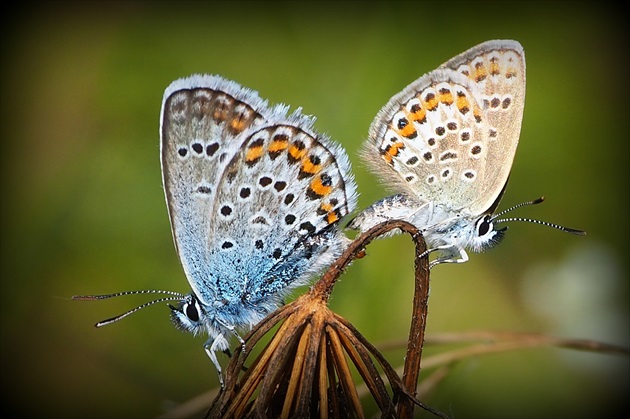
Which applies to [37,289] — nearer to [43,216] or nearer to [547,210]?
[43,216]

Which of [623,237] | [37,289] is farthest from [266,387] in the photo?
[623,237]

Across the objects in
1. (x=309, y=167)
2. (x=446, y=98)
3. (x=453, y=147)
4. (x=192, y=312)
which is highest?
(x=446, y=98)

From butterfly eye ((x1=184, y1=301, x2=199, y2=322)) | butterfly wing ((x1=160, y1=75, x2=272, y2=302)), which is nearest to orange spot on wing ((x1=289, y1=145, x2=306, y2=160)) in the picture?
butterfly wing ((x1=160, y1=75, x2=272, y2=302))

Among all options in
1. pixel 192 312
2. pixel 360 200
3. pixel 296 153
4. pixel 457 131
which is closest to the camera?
pixel 192 312

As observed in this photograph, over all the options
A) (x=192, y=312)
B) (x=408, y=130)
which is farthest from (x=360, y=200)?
(x=192, y=312)

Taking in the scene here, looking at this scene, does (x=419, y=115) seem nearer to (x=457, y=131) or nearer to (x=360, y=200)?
(x=457, y=131)

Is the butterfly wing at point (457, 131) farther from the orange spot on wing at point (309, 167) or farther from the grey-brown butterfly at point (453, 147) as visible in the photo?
the orange spot on wing at point (309, 167)
